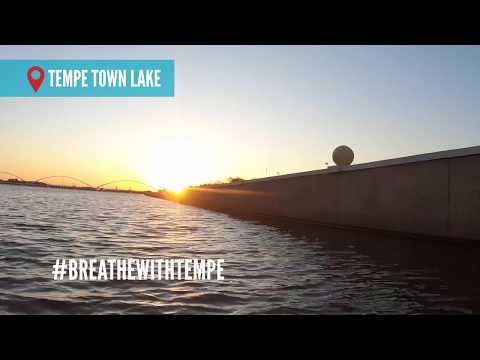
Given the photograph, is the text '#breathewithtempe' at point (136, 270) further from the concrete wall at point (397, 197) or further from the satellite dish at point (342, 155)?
the satellite dish at point (342, 155)

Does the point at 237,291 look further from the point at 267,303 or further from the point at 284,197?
the point at 284,197

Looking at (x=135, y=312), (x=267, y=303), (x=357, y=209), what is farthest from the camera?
(x=357, y=209)

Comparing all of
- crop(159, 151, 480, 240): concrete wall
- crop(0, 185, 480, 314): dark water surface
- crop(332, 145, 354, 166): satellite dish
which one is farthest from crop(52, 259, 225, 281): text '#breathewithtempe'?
crop(332, 145, 354, 166): satellite dish

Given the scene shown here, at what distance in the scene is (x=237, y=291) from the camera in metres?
6.89

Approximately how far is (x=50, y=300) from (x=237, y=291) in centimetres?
306

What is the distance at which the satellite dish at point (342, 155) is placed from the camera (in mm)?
24516

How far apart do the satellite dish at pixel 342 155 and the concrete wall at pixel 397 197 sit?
222 cm

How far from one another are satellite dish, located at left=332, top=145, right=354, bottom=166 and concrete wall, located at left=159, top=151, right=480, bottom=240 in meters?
2.22

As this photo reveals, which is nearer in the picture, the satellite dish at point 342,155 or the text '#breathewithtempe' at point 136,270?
the text '#breathewithtempe' at point 136,270

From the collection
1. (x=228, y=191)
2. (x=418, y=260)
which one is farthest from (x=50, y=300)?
(x=228, y=191)

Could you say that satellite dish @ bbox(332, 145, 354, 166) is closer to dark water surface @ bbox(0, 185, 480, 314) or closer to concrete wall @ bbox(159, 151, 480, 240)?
concrete wall @ bbox(159, 151, 480, 240)

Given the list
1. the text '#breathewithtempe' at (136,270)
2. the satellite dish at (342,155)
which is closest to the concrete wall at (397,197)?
the satellite dish at (342,155)

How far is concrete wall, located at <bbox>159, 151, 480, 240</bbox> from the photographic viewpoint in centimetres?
1337

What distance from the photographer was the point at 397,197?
16438 mm
